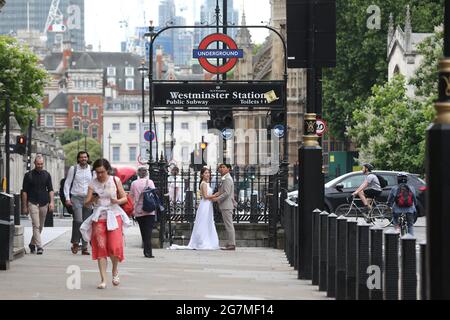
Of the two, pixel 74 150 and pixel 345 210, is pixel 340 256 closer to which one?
pixel 345 210

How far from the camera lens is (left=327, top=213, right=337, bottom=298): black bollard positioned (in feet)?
51.0

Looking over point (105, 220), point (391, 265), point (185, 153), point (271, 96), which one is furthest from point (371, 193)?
point (185, 153)

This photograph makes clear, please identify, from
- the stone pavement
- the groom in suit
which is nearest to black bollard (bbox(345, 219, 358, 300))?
the stone pavement

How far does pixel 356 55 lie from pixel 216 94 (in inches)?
1961

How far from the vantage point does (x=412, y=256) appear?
11047 millimetres

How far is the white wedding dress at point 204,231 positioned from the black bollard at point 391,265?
1595cm

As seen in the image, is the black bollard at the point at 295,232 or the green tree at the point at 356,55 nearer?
the black bollard at the point at 295,232

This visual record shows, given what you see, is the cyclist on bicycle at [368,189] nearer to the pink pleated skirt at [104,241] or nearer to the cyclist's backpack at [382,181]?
the cyclist's backpack at [382,181]

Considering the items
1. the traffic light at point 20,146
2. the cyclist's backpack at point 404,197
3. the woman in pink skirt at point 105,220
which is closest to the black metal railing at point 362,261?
the woman in pink skirt at point 105,220

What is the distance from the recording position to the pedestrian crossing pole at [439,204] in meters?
8.68

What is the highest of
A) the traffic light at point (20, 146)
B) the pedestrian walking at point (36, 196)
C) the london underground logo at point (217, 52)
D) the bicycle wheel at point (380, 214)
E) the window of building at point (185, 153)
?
the london underground logo at point (217, 52)

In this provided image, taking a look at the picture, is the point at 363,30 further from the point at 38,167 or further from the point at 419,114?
the point at 38,167

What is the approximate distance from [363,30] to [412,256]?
68.1 meters

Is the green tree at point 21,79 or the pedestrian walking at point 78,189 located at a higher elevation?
the green tree at point 21,79
